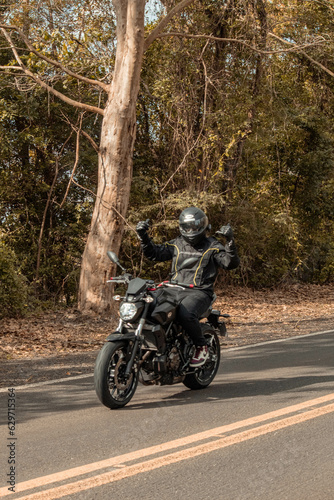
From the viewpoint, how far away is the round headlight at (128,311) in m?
6.27

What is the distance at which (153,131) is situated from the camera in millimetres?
19750

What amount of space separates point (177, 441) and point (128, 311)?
1.45 m

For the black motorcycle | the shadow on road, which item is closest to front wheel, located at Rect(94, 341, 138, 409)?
the black motorcycle

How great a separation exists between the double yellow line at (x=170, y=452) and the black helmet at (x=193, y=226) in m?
1.98

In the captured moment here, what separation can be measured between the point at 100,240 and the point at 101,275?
743 millimetres

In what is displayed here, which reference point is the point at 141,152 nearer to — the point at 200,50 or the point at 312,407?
the point at 200,50

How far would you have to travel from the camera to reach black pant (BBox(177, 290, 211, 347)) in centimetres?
670

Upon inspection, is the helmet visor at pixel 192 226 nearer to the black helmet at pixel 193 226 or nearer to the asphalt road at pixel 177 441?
the black helmet at pixel 193 226

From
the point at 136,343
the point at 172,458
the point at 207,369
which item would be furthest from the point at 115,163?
the point at 172,458

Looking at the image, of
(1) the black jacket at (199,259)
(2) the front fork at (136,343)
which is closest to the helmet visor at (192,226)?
(1) the black jacket at (199,259)

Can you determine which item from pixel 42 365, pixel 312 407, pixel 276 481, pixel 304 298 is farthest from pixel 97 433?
pixel 304 298

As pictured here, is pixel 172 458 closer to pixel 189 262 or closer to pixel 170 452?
pixel 170 452

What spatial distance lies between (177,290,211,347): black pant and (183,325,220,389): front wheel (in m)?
0.38

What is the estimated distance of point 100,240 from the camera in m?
13.9
